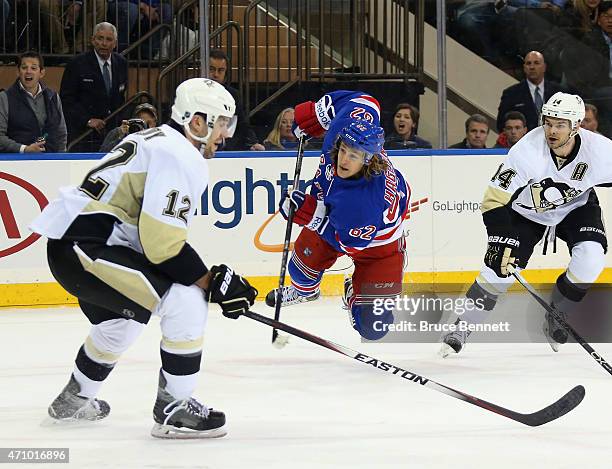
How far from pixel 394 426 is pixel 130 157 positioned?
1143mm

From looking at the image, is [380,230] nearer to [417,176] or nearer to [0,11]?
[417,176]

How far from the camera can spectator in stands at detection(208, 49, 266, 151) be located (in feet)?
21.7

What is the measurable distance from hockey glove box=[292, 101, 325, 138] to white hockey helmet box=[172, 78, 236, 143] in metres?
1.66

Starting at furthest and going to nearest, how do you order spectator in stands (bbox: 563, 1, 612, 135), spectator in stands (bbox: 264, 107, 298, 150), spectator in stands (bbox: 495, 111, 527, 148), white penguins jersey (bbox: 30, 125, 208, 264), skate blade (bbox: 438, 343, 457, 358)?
1. spectator in stands (bbox: 563, 1, 612, 135)
2. spectator in stands (bbox: 495, 111, 527, 148)
3. spectator in stands (bbox: 264, 107, 298, 150)
4. skate blade (bbox: 438, 343, 457, 358)
5. white penguins jersey (bbox: 30, 125, 208, 264)

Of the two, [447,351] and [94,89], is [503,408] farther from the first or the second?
[94,89]

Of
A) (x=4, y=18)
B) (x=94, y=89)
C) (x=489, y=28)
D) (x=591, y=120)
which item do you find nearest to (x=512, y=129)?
(x=591, y=120)

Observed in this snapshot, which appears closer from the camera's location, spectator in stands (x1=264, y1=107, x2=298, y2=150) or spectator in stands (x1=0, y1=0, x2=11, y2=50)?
spectator in stands (x1=264, y1=107, x2=298, y2=150)

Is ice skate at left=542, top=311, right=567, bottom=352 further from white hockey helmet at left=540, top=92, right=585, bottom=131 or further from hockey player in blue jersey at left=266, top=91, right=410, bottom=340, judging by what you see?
white hockey helmet at left=540, top=92, right=585, bottom=131

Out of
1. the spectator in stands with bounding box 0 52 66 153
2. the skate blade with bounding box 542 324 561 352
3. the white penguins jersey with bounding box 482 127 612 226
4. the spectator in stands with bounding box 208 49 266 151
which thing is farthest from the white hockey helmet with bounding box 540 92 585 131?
the spectator in stands with bounding box 0 52 66 153

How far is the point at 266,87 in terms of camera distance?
7047mm

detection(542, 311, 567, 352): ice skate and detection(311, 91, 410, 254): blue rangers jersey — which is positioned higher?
detection(311, 91, 410, 254): blue rangers jersey

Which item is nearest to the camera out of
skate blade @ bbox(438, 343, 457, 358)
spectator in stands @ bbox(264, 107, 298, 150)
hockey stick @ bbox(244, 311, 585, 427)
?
hockey stick @ bbox(244, 311, 585, 427)

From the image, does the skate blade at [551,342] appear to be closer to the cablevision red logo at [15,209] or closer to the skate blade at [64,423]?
the skate blade at [64,423]

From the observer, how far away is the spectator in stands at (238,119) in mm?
6621
